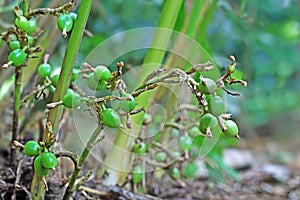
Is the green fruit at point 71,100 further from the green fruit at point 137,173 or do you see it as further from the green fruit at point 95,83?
the green fruit at point 137,173

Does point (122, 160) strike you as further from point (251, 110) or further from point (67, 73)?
point (251, 110)

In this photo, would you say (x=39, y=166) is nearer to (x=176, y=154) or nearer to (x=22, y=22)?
(x=22, y=22)

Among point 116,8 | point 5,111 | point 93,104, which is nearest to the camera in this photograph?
point 93,104

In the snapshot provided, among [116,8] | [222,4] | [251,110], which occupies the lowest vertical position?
[222,4]

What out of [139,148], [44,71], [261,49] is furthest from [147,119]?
[261,49]

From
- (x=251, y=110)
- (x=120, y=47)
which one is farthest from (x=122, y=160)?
(x=251, y=110)

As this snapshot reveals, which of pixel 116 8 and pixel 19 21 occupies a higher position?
pixel 116 8
